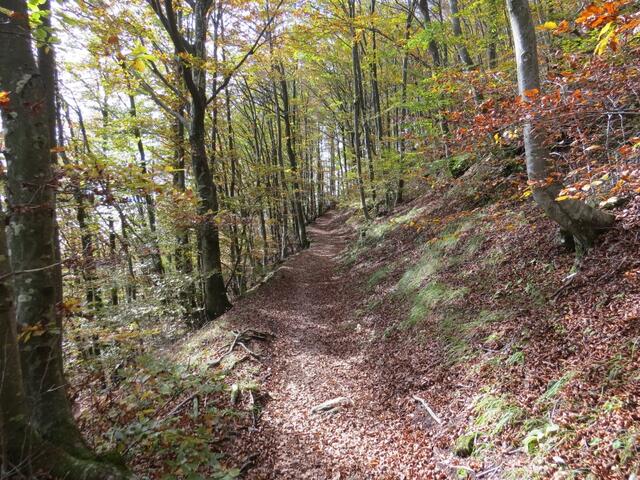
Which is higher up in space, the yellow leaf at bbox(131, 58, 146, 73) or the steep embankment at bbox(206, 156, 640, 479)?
the yellow leaf at bbox(131, 58, 146, 73)

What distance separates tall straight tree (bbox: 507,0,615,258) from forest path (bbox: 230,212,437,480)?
11.7 feet

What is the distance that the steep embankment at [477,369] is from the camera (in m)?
3.47

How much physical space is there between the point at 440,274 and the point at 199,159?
23.6ft

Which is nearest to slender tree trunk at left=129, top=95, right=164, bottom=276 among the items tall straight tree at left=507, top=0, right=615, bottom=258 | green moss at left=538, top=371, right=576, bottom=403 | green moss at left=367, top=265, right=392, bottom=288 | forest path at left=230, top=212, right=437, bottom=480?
forest path at left=230, top=212, right=437, bottom=480

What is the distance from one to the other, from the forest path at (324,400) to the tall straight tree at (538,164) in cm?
357

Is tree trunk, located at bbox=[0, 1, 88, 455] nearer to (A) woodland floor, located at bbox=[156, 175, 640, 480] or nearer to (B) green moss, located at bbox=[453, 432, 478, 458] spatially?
(A) woodland floor, located at bbox=[156, 175, 640, 480]

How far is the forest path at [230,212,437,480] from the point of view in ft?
15.0

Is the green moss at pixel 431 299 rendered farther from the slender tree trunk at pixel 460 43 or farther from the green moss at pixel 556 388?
the slender tree trunk at pixel 460 43

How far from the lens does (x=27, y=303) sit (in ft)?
10.2

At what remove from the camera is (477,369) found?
499 centimetres

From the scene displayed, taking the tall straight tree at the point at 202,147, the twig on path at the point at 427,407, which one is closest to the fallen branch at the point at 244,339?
the tall straight tree at the point at 202,147

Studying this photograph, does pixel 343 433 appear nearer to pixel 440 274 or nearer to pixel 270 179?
pixel 440 274

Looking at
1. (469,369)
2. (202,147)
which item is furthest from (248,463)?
(202,147)

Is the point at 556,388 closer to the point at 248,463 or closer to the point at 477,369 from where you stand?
the point at 477,369
